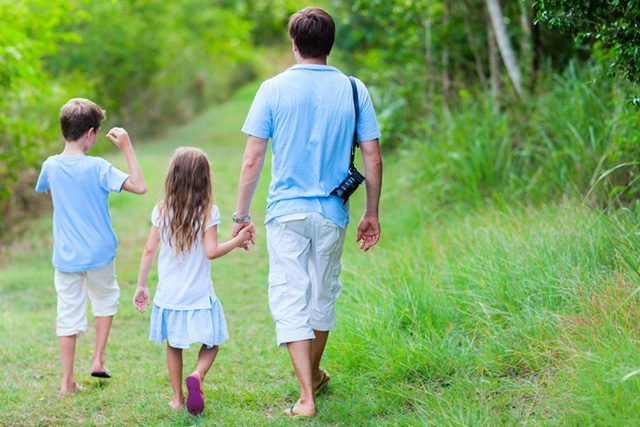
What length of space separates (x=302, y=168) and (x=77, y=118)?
55.7 inches

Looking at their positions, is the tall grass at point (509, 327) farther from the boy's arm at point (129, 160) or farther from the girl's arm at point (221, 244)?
the boy's arm at point (129, 160)

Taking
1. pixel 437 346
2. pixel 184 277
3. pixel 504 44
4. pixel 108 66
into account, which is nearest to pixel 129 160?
pixel 184 277

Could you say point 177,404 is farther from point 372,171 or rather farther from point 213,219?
point 372,171

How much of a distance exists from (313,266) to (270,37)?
33.7 meters

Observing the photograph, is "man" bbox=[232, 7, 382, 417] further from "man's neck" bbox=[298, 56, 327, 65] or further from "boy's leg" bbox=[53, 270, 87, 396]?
"boy's leg" bbox=[53, 270, 87, 396]

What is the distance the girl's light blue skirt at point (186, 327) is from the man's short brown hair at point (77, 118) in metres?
1.16

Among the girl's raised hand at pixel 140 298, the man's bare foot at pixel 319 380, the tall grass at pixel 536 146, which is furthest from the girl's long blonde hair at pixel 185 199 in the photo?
the tall grass at pixel 536 146

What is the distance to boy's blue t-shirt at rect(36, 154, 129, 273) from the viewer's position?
4.96m

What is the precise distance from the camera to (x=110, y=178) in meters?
4.96

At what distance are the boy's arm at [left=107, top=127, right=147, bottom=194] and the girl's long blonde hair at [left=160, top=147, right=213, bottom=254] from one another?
0.28 m

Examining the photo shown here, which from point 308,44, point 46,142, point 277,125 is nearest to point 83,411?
point 277,125

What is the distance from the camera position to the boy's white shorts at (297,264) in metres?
4.42

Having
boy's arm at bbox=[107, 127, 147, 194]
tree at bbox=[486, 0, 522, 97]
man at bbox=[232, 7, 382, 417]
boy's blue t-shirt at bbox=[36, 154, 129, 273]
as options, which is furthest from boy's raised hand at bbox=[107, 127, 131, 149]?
tree at bbox=[486, 0, 522, 97]

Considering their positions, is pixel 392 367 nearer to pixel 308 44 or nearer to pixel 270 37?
pixel 308 44
